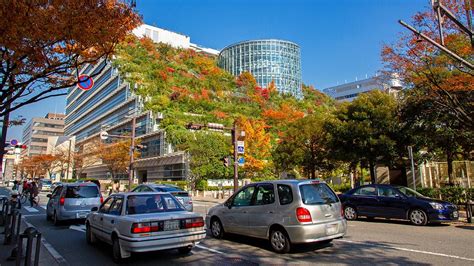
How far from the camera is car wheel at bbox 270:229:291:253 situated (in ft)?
24.0

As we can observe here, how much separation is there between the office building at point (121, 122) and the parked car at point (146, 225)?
1598 cm

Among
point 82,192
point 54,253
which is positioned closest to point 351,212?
point 54,253

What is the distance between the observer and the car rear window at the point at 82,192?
1308 centimetres

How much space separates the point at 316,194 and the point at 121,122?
55055 millimetres

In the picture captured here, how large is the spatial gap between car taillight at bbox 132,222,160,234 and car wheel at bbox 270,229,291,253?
2736 mm

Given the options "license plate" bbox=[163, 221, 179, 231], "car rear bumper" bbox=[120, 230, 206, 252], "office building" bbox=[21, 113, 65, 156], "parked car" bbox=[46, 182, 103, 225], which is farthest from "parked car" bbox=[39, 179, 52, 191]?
"office building" bbox=[21, 113, 65, 156]

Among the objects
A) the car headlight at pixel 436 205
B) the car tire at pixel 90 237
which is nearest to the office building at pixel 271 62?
the car headlight at pixel 436 205

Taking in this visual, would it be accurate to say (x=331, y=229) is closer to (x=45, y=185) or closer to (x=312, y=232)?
(x=312, y=232)

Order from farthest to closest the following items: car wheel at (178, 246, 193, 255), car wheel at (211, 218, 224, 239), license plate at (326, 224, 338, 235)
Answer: car wheel at (211, 218, 224, 239)
car wheel at (178, 246, 193, 255)
license plate at (326, 224, 338, 235)

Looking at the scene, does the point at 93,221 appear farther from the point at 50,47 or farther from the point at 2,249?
the point at 50,47

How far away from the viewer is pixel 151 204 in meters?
7.38

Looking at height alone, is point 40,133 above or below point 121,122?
above

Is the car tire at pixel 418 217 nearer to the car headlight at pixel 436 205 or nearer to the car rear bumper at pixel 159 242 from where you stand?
→ the car headlight at pixel 436 205

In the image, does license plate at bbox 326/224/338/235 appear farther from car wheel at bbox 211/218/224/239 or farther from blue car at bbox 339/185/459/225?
blue car at bbox 339/185/459/225
